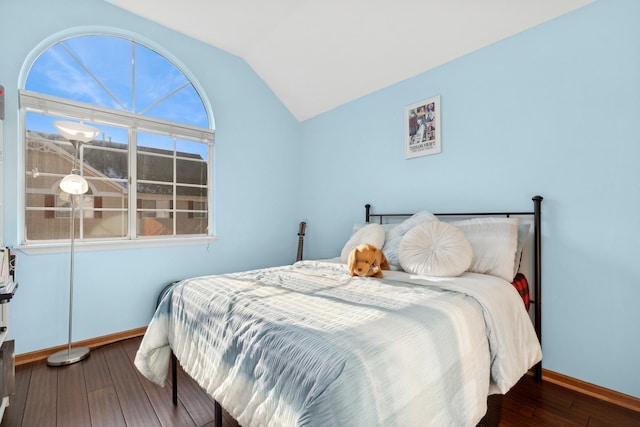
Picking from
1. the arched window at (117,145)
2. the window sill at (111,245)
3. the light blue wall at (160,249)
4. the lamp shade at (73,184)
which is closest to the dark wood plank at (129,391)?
the light blue wall at (160,249)

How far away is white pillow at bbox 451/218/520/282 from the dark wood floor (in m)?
0.72

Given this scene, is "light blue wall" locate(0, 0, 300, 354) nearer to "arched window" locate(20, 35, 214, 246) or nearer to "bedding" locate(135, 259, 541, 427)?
"arched window" locate(20, 35, 214, 246)

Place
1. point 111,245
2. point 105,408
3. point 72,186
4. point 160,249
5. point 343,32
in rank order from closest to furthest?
point 105,408 → point 72,186 → point 111,245 → point 343,32 → point 160,249

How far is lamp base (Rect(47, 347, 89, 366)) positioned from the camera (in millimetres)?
2121

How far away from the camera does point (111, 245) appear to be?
253cm

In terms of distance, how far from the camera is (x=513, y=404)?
5.46 ft

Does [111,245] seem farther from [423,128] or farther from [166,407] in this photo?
[423,128]

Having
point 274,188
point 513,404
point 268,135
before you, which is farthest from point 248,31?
point 513,404

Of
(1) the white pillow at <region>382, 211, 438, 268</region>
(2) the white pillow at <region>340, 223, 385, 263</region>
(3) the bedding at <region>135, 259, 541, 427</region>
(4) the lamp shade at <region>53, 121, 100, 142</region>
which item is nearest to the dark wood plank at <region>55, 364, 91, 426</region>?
(3) the bedding at <region>135, 259, 541, 427</region>

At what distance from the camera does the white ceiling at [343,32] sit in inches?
82.8

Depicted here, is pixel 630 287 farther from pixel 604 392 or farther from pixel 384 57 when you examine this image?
pixel 384 57

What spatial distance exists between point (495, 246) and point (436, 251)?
1.24 feet

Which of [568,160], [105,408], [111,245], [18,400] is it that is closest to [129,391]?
[105,408]

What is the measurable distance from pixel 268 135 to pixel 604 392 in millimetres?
3612
